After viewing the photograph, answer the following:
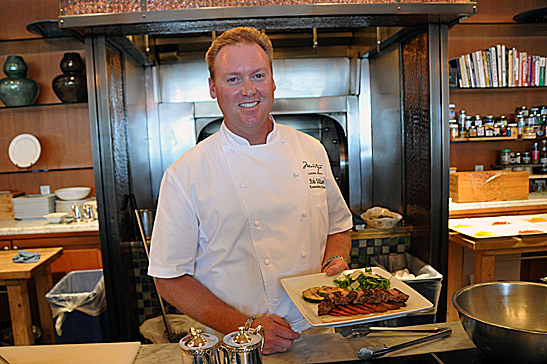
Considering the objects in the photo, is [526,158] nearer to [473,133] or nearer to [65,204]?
[473,133]

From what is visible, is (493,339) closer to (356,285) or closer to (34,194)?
(356,285)

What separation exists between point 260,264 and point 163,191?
1.34 ft

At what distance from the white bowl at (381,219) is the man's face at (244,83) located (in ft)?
5.49

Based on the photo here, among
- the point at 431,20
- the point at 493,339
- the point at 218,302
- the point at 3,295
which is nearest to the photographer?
the point at 493,339

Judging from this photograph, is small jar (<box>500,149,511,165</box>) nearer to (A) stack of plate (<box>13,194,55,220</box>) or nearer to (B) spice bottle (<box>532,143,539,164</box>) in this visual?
(B) spice bottle (<box>532,143,539,164</box>)

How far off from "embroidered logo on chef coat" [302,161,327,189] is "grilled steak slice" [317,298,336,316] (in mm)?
494

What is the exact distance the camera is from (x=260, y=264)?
1.56m

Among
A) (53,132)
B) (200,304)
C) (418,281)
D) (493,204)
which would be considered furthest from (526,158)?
(53,132)

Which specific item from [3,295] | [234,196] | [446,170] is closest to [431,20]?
[446,170]

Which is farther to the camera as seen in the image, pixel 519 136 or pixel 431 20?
pixel 519 136

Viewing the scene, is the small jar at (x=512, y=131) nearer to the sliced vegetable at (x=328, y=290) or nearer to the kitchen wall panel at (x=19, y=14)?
the sliced vegetable at (x=328, y=290)

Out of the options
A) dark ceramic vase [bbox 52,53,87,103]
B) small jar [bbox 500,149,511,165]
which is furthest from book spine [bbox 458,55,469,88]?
dark ceramic vase [bbox 52,53,87,103]

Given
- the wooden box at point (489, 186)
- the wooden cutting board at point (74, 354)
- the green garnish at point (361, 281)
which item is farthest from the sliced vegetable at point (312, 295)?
the wooden box at point (489, 186)

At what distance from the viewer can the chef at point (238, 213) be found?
148 cm
